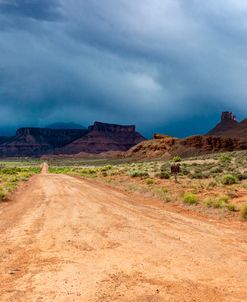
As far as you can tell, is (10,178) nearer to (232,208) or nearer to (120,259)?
(232,208)

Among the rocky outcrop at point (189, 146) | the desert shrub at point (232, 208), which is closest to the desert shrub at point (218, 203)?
the desert shrub at point (232, 208)

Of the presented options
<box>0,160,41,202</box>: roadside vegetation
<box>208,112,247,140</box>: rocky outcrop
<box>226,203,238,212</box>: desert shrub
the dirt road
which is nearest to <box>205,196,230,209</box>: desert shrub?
<box>226,203,238,212</box>: desert shrub

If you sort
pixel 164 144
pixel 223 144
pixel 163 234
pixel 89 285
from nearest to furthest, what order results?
pixel 89 285
pixel 163 234
pixel 223 144
pixel 164 144

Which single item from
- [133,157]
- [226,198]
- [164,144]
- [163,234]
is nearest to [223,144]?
[164,144]

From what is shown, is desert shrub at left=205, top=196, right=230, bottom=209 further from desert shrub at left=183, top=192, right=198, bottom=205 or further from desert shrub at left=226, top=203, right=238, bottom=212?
desert shrub at left=183, top=192, right=198, bottom=205

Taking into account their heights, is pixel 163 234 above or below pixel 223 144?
below

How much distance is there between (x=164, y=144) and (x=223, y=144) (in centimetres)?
2292

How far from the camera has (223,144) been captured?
11112 centimetres

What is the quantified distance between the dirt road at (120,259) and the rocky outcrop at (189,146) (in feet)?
321

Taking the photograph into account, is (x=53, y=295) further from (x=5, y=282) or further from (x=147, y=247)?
(x=147, y=247)

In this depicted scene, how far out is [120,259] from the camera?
7.91 metres

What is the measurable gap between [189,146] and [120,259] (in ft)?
367

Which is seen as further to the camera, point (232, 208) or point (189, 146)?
point (189, 146)

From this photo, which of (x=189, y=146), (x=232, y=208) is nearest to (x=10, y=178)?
(x=232, y=208)
